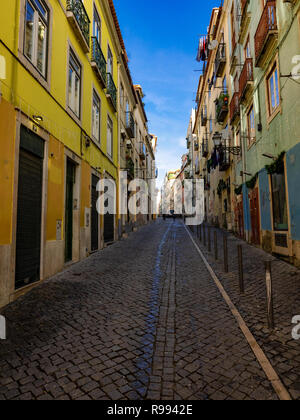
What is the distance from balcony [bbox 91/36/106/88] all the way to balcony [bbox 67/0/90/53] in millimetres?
789

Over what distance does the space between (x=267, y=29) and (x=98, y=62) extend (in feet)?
21.7

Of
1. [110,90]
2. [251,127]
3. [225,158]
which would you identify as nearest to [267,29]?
[251,127]

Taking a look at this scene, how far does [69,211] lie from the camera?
913 centimetres

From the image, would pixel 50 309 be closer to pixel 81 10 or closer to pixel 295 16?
pixel 295 16

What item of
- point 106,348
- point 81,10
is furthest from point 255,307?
point 81,10

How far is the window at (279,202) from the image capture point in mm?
8867

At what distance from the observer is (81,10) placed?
948cm

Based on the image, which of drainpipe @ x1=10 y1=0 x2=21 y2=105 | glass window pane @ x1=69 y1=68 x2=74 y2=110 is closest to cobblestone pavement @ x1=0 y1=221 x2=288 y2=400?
drainpipe @ x1=10 y1=0 x2=21 y2=105

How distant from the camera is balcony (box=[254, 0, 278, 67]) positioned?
28.5 feet

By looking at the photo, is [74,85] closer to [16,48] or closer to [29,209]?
[16,48]

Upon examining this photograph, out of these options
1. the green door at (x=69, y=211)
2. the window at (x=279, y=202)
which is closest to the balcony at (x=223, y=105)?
the window at (x=279, y=202)

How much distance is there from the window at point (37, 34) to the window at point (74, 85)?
5.95 feet

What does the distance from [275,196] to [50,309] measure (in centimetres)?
816

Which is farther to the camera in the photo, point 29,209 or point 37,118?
point 37,118
